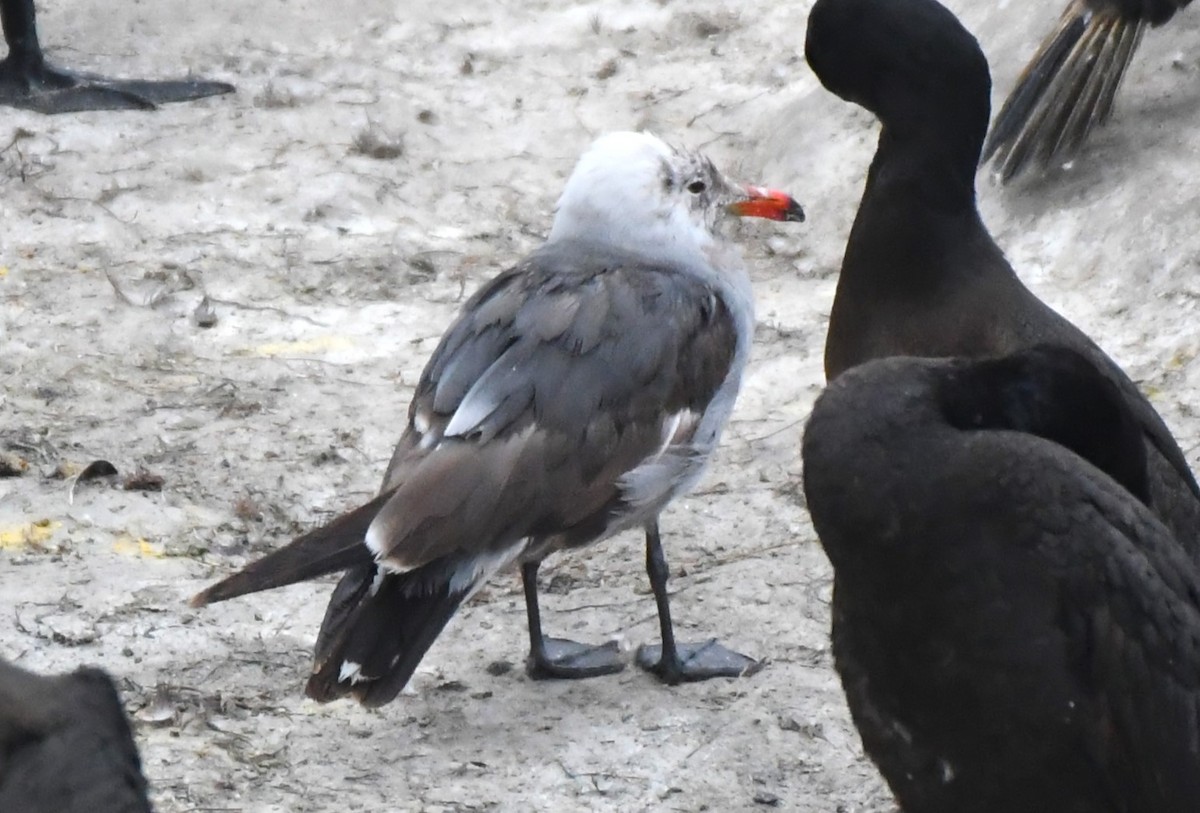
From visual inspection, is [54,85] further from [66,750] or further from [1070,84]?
[66,750]

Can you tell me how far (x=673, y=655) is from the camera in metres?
5.26

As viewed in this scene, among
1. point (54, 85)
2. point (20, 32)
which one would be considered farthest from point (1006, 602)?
point (20, 32)

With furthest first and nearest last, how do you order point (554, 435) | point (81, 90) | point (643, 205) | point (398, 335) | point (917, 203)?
point (81, 90) → point (398, 335) → point (643, 205) → point (917, 203) → point (554, 435)

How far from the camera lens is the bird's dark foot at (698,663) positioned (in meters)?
5.23

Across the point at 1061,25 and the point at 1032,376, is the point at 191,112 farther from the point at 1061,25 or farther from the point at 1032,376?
the point at 1032,376

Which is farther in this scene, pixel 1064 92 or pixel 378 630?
pixel 1064 92

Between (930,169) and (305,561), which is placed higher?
(930,169)

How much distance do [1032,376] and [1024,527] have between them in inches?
15.7

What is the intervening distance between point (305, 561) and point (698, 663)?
1.19m

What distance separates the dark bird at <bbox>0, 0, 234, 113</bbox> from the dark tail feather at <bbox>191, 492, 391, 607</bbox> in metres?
5.24

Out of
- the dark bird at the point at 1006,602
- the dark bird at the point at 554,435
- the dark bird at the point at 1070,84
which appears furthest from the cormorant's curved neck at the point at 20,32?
the dark bird at the point at 1006,602

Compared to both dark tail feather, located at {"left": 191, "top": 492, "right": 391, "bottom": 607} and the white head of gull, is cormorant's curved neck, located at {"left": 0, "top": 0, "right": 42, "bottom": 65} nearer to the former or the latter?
the white head of gull

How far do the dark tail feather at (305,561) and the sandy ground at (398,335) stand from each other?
1.28 feet

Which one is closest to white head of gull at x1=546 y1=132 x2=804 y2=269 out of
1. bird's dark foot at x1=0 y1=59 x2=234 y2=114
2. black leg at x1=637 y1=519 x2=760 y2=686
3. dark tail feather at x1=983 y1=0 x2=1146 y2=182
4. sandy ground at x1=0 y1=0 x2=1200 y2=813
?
black leg at x1=637 y1=519 x2=760 y2=686
